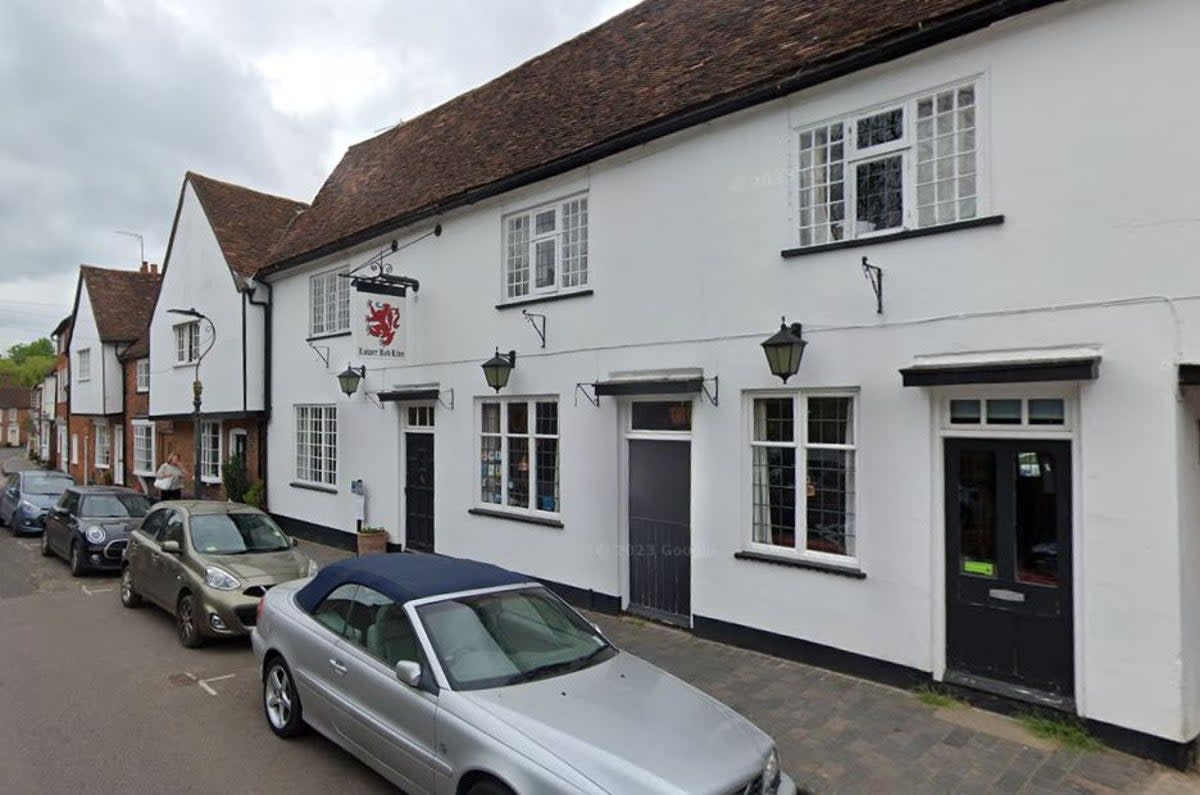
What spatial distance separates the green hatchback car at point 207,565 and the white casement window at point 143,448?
1587 centimetres

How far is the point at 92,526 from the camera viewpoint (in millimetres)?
12297

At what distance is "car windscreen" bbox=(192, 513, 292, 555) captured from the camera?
29.3 feet

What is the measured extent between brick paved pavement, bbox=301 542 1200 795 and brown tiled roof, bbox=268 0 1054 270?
578 centimetres

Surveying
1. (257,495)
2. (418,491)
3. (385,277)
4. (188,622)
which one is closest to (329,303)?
(385,277)

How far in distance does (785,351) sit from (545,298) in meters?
4.00

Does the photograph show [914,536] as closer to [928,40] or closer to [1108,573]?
[1108,573]

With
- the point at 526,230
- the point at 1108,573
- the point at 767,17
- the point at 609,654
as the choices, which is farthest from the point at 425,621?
the point at 767,17

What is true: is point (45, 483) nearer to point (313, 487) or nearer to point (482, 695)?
point (313, 487)

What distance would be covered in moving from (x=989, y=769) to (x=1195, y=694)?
1.70 meters

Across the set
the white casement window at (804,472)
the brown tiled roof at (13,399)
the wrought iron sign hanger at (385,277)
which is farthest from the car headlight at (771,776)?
the brown tiled roof at (13,399)

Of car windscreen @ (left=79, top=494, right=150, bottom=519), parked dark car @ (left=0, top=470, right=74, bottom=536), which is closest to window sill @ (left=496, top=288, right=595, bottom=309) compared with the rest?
car windscreen @ (left=79, top=494, right=150, bottom=519)

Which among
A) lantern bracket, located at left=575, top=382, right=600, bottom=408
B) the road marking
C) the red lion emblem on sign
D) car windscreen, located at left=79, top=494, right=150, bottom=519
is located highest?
the red lion emblem on sign

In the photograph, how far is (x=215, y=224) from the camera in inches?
706

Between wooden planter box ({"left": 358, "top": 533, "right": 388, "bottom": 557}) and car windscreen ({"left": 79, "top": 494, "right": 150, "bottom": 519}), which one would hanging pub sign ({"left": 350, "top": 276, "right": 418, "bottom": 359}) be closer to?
wooden planter box ({"left": 358, "top": 533, "right": 388, "bottom": 557})
